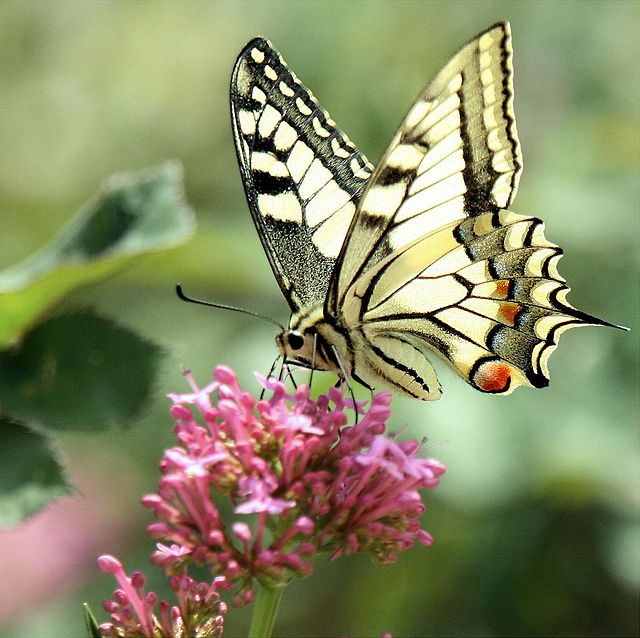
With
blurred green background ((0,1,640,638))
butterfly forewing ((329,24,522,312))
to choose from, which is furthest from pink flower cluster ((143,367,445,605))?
butterfly forewing ((329,24,522,312))

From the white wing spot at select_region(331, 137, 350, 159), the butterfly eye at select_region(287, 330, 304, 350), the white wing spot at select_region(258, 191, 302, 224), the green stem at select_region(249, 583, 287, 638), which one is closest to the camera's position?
the green stem at select_region(249, 583, 287, 638)

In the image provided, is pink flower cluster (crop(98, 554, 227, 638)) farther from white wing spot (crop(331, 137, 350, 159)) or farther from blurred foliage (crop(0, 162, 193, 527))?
white wing spot (crop(331, 137, 350, 159))

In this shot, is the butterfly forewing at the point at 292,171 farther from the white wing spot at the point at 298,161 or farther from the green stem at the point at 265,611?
the green stem at the point at 265,611

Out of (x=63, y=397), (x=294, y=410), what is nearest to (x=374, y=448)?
(x=294, y=410)

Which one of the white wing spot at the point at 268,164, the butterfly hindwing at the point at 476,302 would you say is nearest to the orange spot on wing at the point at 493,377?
the butterfly hindwing at the point at 476,302

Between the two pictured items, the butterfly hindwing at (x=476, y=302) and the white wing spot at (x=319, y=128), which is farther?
the white wing spot at (x=319, y=128)

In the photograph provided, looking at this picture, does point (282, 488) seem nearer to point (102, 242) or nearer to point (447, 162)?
point (102, 242)
